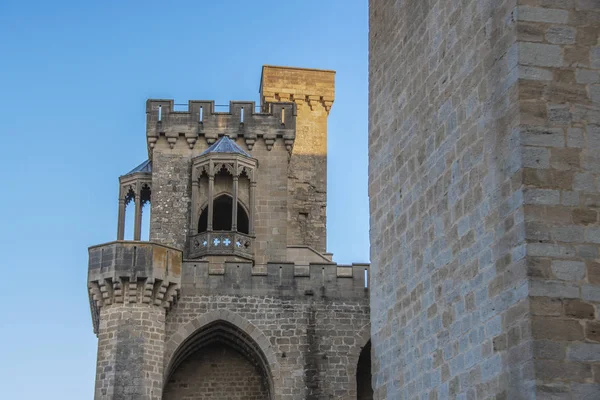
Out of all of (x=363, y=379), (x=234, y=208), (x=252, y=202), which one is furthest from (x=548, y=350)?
(x=252, y=202)

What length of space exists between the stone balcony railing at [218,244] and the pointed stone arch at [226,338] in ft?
7.85

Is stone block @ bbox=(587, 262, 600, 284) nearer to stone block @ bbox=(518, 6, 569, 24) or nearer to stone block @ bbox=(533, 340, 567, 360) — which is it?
stone block @ bbox=(533, 340, 567, 360)

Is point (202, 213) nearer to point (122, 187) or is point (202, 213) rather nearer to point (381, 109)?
point (122, 187)

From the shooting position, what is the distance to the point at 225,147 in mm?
26766

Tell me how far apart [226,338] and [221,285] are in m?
1.22

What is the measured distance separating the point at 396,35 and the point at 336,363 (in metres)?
13.9

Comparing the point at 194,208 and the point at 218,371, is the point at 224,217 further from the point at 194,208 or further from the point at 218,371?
the point at 218,371

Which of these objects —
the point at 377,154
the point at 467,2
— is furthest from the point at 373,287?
the point at 467,2

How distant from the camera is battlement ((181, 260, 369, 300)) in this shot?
23.5 meters

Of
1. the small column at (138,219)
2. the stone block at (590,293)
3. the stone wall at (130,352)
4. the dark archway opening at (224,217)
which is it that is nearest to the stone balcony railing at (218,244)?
the dark archway opening at (224,217)

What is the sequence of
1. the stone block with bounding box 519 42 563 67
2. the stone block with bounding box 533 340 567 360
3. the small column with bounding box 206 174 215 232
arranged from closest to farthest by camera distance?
1. the stone block with bounding box 533 340 567 360
2. the stone block with bounding box 519 42 563 67
3. the small column with bounding box 206 174 215 232

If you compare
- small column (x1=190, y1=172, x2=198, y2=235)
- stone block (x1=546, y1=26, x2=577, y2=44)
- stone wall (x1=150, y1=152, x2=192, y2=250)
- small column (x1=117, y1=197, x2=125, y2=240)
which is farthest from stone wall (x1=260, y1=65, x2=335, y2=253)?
stone block (x1=546, y1=26, x2=577, y2=44)

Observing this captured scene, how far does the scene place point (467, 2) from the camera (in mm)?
8422

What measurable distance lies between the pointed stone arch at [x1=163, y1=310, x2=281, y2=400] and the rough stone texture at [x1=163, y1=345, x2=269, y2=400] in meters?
0.36
